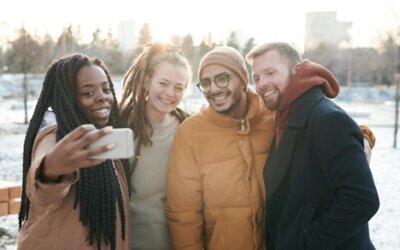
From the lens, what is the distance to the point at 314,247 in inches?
101

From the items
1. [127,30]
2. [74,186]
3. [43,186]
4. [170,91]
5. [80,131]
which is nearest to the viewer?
[80,131]

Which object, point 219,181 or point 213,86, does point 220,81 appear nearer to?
point 213,86

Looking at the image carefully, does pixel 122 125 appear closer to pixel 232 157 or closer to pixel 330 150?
pixel 232 157

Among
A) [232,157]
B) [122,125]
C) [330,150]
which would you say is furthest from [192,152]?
[330,150]

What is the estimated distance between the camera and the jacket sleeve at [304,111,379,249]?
94.8 inches

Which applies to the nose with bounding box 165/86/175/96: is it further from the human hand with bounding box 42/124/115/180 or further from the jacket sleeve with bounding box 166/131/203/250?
the human hand with bounding box 42/124/115/180

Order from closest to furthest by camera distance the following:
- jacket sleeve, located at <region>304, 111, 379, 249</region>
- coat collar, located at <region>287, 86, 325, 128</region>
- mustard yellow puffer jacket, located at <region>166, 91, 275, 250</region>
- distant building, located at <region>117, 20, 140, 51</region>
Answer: jacket sleeve, located at <region>304, 111, 379, 249</region>
coat collar, located at <region>287, 86, 325, 128</region>
mustard yellow puffer jacket, located at <region>166, 91, 275, 250</region>
distant building, located at <region>117, 20, 140, 51</region>

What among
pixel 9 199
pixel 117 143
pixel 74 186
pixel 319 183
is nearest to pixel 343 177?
pixel 319 183

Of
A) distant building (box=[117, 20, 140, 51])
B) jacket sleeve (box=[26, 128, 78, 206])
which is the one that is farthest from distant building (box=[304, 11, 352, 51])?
jacket sleeve (box=[26, 128, 78, 206])

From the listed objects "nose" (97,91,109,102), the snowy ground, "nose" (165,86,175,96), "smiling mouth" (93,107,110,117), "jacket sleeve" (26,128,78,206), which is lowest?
the snowy ground

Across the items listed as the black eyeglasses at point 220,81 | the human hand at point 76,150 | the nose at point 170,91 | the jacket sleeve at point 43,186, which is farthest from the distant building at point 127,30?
the human hand at point 76,150

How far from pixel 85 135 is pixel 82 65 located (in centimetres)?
84

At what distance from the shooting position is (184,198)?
3031mm

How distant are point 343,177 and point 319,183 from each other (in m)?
0.17
